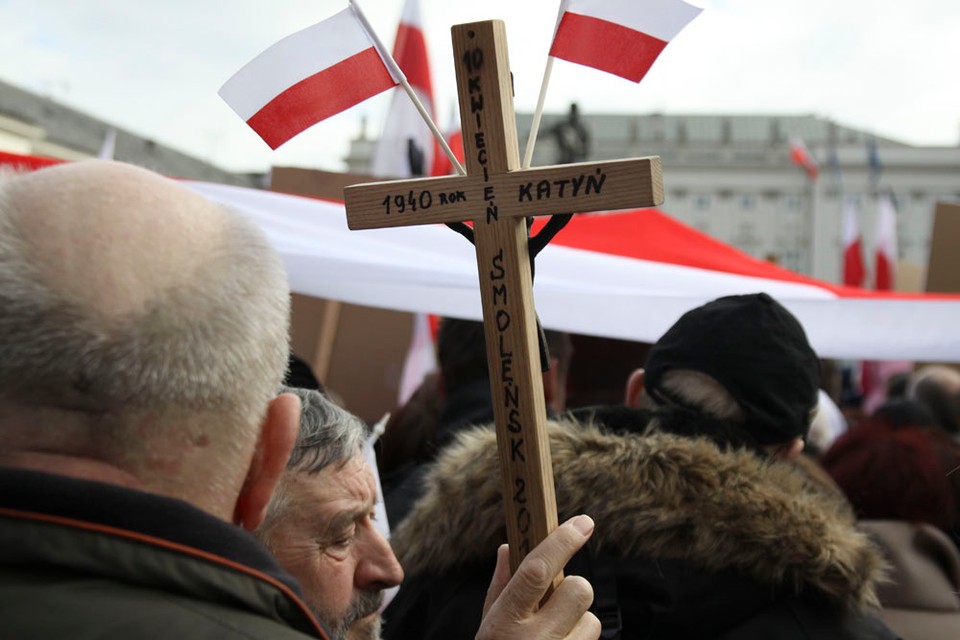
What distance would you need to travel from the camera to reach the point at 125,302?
1.04 m

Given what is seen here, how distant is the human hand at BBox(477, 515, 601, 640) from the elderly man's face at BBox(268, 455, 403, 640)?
0.61m

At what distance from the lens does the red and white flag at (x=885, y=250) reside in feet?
29.6

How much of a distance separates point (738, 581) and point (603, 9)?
97 cm

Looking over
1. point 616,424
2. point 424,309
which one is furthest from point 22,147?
point 616,424

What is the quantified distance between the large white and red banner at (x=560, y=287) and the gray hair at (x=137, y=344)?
2.60 m

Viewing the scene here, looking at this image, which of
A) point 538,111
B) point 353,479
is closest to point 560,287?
point 353,479

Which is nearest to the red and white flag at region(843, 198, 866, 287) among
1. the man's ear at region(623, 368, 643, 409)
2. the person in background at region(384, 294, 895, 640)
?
the man's ear at region(623, 368, 643, 409)

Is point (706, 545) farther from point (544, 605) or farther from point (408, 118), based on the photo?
point (408, 118)

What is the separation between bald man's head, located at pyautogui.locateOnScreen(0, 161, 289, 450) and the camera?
3.38 feet

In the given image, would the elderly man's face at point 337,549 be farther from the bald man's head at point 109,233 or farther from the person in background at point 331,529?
the bald man's head at point 109,233

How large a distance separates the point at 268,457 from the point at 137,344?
222mm

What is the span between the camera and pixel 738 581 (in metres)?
1.80

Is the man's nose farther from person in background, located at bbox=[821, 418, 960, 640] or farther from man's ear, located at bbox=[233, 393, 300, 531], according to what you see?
person in background, located at bbox=[821, 418, 960, 640]

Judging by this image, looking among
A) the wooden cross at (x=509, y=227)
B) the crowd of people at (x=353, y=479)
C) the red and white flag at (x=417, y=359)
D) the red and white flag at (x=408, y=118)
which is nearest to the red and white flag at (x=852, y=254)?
the red and white flag at (x=408, y=118)
